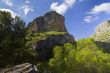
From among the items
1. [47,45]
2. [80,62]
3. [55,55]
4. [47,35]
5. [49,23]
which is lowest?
[80,62]

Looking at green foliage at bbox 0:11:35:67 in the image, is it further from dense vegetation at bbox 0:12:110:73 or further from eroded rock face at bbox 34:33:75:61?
eroded rock face at bbox 34:33:75:61

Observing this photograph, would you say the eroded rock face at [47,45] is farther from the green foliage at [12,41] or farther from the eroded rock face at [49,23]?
the eroded rock face at [49,23]

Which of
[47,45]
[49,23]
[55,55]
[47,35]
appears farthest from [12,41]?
[49,23]

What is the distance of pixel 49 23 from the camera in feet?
520

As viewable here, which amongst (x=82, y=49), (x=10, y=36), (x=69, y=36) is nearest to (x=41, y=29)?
(x=69, y=36)

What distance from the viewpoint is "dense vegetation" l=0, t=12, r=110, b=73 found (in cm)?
6619

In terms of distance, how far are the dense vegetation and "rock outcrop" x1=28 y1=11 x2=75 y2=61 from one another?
15221 mm

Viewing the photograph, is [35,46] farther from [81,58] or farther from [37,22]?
[37,22]

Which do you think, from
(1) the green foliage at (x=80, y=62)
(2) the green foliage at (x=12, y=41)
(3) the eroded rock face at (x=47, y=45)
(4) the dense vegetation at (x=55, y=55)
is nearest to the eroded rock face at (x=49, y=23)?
(3) the eroded rock face at (x=47, y=45)

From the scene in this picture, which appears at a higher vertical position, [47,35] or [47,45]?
[47,35]

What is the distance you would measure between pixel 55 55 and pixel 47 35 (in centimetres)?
2890

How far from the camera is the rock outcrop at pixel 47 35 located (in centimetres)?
10462

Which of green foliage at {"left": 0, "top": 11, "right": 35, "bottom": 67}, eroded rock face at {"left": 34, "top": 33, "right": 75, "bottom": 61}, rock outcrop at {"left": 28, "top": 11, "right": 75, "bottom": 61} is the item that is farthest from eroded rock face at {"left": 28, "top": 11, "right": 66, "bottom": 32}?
green foliage at {"left": 0, "top": 11, "right": 35, "bottom": 67}

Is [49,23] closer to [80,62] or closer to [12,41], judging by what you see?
[80,62]
